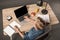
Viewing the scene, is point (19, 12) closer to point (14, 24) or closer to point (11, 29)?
point (14, 24)

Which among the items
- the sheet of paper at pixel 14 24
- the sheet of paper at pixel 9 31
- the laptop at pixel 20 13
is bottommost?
the sheet of paper at pixel 9 31

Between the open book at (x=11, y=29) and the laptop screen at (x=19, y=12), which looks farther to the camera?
the laptop screen at (x=19, y=12)

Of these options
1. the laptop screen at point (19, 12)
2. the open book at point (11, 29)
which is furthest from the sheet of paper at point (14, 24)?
the laptop screen at point (19, 12)

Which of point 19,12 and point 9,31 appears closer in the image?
point 9,31

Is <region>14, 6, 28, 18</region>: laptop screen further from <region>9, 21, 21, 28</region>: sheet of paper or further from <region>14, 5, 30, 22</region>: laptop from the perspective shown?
<region>9, 21, 21, 28</region>: sheet of paper

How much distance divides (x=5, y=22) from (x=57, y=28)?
1.26m

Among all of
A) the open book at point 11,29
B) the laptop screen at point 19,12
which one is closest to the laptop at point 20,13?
the laptop screen at point 19,12

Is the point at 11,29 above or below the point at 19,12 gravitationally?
below

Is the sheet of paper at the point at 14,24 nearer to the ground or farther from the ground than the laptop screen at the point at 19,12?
nearer to the ground

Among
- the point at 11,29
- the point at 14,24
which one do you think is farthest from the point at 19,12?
the point at 11,29

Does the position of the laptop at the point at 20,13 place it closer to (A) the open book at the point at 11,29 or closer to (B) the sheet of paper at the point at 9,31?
(A) the open book at the point at 11,29

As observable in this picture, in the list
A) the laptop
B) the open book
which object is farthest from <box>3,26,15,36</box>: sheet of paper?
the laptop

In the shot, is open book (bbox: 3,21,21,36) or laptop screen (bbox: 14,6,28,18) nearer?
open book (bbox: 3,21,21,36)

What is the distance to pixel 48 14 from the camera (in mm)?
3090
